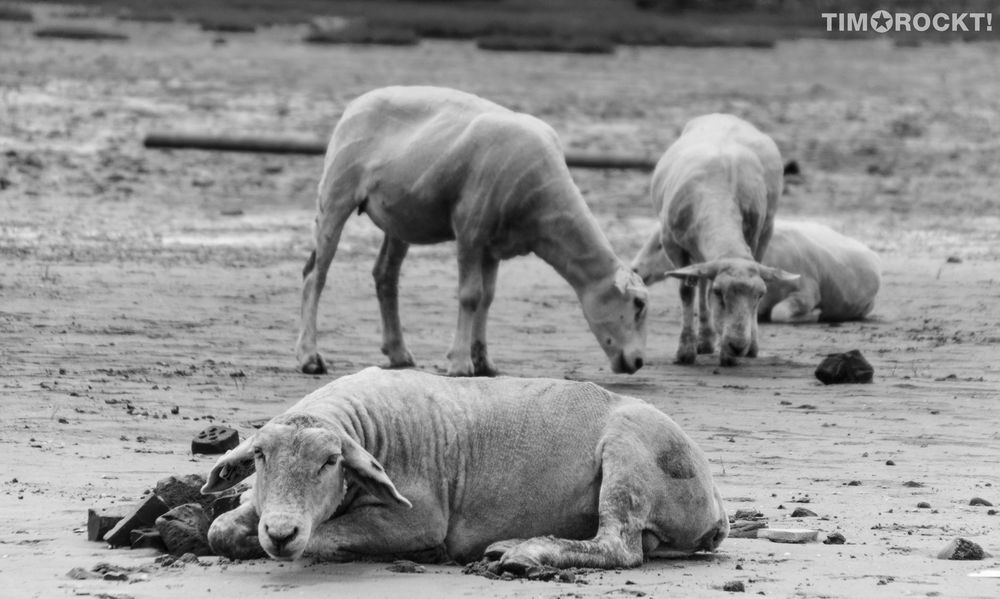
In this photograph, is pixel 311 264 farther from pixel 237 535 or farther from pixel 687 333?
pixel 237 535

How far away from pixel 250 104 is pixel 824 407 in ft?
54.7

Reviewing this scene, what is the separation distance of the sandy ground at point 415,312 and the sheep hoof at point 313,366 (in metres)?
0.11

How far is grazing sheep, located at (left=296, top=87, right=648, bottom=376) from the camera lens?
12617 mm

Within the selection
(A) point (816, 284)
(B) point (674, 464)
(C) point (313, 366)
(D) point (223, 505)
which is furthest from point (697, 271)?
(D) point (223, 505)

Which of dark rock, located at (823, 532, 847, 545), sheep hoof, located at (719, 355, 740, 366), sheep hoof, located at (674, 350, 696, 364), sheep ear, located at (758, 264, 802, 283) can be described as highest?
sheep ear, located at (758, 264, 802, 283)

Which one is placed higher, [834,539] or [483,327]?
[834,539]

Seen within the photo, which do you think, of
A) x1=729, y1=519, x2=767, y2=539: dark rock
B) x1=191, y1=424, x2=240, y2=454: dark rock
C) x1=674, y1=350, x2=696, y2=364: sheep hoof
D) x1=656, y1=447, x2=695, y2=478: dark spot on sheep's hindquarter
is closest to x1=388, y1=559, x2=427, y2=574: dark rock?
x1=656, y1=447, x2=695, y2=478: dark spot on sheep's hindquarter

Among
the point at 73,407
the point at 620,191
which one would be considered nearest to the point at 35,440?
the point at 73,407

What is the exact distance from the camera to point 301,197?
2142cm

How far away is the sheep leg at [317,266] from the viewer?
12818mm

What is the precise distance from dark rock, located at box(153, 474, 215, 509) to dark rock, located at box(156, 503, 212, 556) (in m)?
0.23

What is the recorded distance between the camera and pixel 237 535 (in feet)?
23.1

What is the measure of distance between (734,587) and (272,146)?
17183mm

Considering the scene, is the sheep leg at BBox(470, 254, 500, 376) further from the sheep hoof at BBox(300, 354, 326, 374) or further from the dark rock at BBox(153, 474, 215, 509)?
Result: the dark rock at BBox(153, 474, 215, 509)
